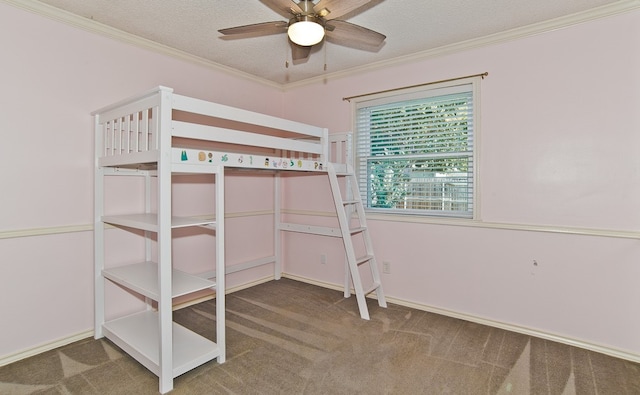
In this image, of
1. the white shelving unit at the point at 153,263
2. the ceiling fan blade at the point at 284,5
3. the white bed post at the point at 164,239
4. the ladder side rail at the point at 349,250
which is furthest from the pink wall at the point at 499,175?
the ceiling fan blade at the point at 284,5

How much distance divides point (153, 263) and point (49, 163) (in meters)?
1.07

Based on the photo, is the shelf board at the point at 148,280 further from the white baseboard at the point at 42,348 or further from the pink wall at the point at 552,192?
the pink wall at the point at 552,192

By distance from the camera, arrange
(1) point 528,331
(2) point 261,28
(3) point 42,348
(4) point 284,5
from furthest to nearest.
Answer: (1) point 528,331
(3) point 42,348
(2) point 261,28
(4) point 284,5

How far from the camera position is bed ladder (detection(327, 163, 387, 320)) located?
3010mm

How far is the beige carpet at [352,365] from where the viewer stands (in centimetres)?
200

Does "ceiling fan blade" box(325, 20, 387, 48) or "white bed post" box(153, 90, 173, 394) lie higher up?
"ceiling fan blade" box(325, 20, 387, 48)

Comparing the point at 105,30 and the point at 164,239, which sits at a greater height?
the point at 105,30

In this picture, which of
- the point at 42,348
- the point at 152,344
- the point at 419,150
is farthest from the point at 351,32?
the point at 42,348

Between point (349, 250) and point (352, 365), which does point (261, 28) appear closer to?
point (349, 250)

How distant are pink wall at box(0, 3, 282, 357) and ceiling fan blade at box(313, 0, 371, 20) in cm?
188

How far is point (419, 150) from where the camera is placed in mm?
3256

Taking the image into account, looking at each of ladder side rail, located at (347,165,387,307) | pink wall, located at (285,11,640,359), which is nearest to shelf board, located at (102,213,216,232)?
ladder side rail, located at (347,165,387,307)

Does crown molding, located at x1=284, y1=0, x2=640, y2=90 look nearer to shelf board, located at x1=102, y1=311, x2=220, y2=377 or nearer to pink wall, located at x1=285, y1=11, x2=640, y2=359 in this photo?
pink wall, located at x1=285, y1=11, x2=640, y2=359

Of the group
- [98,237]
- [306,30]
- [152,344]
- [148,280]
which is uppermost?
[306,30]
